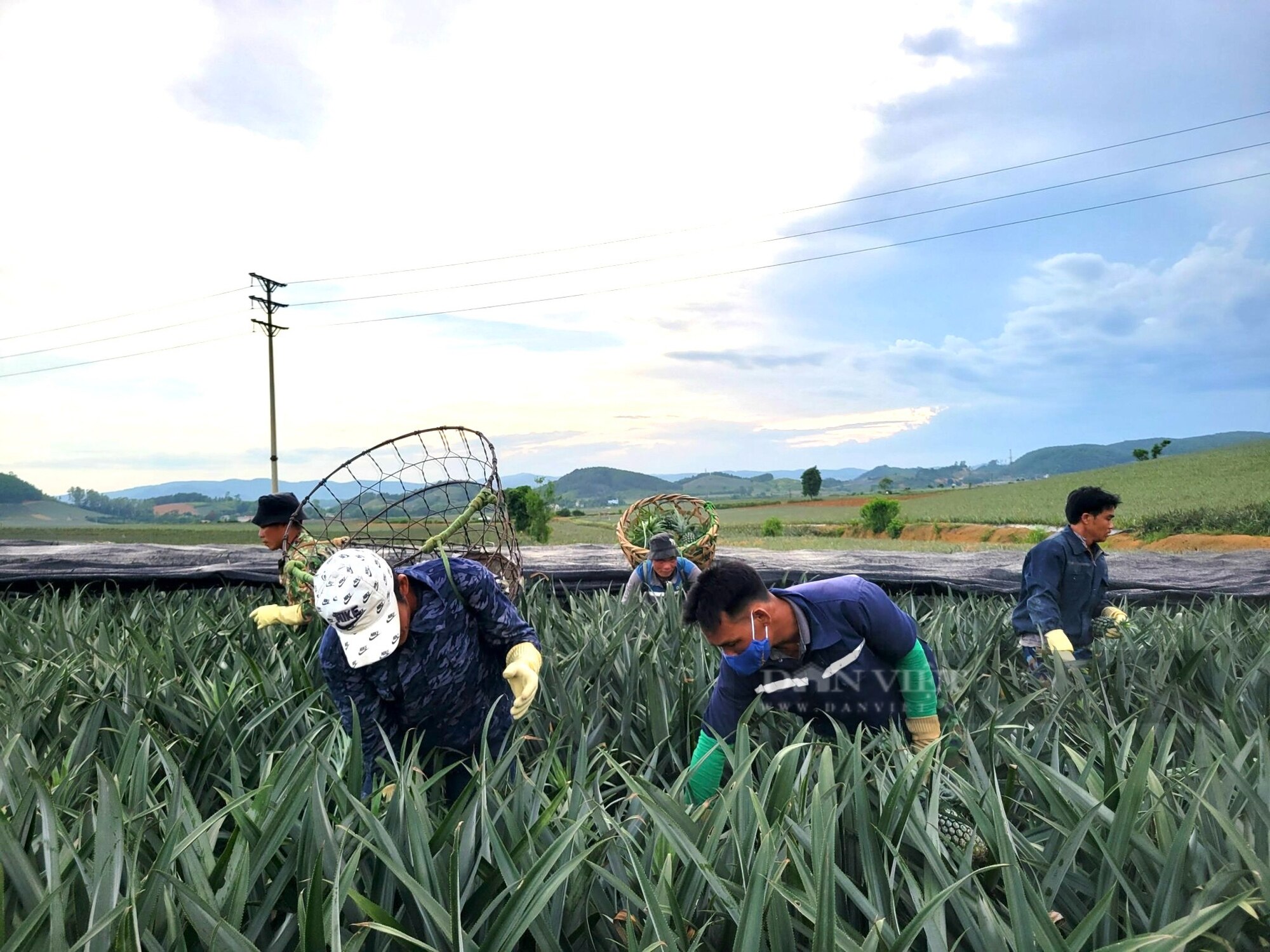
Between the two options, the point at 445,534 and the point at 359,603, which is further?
the point at 445,534

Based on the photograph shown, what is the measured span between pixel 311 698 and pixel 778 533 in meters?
20.4

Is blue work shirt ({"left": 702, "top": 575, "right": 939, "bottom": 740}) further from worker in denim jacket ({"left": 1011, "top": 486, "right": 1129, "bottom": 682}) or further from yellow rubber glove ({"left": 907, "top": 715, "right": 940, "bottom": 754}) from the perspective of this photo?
worker in denim jacket ({"left": 1011, "top": 486, "right": 1129, "bottom": 682})

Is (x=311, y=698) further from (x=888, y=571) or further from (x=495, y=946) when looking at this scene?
(x=888, y=571)

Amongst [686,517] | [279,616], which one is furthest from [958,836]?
[686,517]

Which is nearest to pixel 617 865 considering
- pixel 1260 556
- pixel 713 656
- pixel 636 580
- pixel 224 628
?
pixel 713 656

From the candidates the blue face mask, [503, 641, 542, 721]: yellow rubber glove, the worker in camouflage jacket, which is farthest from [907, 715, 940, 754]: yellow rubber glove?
the worker in camouflage jacket

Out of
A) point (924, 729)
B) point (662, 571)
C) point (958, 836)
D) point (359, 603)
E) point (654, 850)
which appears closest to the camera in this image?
point (654, 850)

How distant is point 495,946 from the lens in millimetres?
1117

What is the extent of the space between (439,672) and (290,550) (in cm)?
192

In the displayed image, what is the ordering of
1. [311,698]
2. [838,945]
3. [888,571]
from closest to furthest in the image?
[838,945] < [311,698] < [888,571]

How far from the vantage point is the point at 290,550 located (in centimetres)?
380

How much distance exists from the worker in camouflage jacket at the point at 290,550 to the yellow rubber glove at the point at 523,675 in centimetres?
134

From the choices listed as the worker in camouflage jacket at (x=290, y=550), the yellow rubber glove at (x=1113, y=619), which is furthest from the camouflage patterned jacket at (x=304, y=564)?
the yellow rubber glove at (x=1113, y=619)

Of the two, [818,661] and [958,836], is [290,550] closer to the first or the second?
[818,661]
